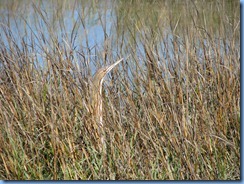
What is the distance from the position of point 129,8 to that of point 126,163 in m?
1.00

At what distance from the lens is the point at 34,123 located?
4.36 meters

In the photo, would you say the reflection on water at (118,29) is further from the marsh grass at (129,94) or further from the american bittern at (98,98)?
the american bittern at (98,98)

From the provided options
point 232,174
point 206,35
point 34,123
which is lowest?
point 232,174

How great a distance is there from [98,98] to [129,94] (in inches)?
7.6

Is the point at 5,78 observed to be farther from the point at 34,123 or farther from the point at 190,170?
the point at 190,170

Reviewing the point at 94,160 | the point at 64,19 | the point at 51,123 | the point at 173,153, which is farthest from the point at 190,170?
the point at 64,19

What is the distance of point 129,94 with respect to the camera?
14.3 feet

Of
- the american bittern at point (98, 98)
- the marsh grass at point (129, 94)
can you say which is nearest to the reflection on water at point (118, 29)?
the marsh grass at point (129, 94)

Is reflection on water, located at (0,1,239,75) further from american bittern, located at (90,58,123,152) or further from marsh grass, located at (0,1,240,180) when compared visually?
american bittern, located at (90,58,123,152)

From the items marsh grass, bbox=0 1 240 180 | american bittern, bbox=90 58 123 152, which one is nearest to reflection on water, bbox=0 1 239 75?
marsh grass, bbox=0 1 240 180

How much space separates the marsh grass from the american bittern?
4 centimetres

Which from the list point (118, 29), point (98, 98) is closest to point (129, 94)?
point (98, 98)

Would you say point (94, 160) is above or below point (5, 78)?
below

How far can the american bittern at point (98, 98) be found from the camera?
426cm
